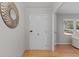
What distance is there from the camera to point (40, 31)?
5219mm

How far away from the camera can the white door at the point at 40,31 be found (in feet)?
16.9

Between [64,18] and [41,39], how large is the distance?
2.31 metres

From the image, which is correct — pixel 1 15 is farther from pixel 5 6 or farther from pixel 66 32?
pixel 66 32

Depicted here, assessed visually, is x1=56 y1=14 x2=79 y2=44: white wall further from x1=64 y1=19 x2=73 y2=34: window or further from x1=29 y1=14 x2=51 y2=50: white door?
x1=29 y1=14 x2=51 y2=50: white door

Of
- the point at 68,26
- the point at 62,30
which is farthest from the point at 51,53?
the point at 68,26

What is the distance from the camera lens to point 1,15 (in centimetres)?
209

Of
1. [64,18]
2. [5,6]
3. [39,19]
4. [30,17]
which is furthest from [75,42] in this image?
[5,6]

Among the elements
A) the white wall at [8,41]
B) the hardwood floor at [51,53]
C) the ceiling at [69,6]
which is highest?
the ceiling at [69,6]

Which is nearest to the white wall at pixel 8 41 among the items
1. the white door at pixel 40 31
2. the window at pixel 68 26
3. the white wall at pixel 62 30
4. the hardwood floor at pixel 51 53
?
the hardwood floor at pixel 51 53

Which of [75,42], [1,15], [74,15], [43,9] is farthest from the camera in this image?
[74,15]

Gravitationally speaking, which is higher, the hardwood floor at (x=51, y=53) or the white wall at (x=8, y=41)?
the white wall at (x=8, y=41)

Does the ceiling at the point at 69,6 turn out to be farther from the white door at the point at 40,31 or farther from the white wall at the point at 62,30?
the white wall at the point at 62,30

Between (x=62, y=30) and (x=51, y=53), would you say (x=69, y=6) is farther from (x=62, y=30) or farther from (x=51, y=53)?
(x=62, y=30)

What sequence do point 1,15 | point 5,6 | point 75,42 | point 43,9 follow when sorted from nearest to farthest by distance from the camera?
point 1,15 → point 5,6 → point 43,9 → point 75,42
